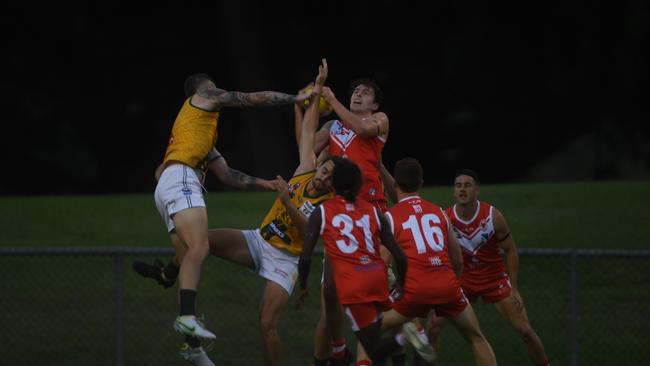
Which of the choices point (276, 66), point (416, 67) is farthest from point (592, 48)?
point (276, 66)

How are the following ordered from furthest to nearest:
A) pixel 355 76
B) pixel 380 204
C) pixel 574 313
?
pixel 355 76 < pixel 574 313 < pixel 380 204

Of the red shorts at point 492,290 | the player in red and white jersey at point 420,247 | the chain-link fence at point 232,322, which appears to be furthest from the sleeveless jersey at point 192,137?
the red shorts at point 492,290

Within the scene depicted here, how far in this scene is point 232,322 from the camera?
1207 cm

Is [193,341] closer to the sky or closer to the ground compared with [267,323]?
closer to the ground

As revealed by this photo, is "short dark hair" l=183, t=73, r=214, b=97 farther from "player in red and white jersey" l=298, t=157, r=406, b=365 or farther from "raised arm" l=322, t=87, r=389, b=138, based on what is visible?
"player in red and white jersey" l=298, t=157, r=406, b=365

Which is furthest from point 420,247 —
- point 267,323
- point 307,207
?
point 267,323

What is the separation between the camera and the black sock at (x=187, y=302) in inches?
341

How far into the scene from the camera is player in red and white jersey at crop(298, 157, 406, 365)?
816 cm

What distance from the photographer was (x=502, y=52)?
23.7m

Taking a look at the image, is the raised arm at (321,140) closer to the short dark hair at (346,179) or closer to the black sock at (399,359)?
the short dark hair at (346,179)

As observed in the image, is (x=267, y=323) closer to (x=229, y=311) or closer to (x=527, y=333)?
(x=527, y=333)

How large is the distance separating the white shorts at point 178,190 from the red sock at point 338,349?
64.1 inches

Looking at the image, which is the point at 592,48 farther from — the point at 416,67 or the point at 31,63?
the point at 31,63

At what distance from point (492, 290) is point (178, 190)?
3.31m
